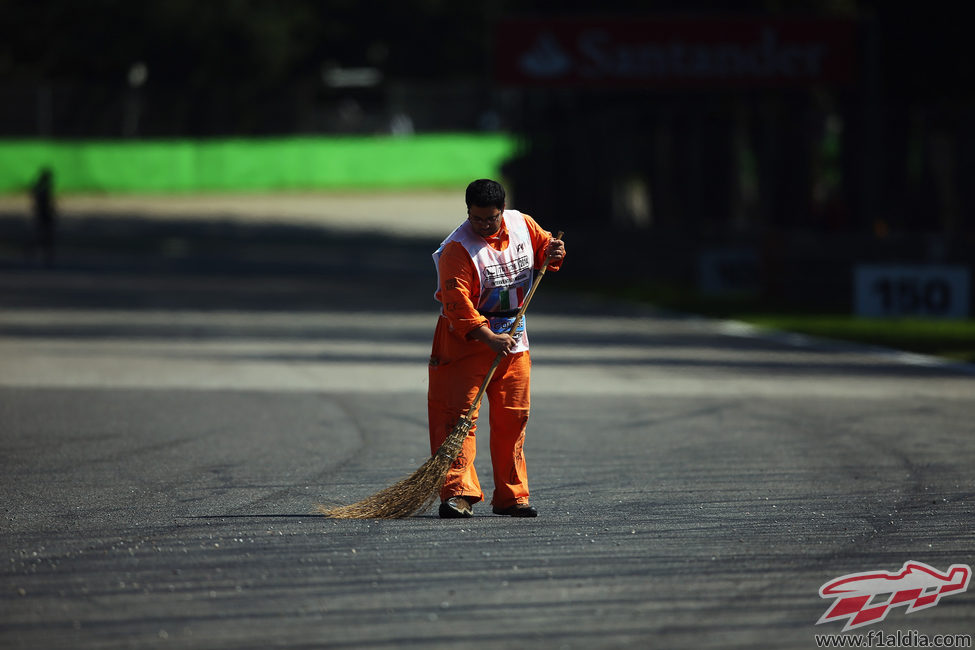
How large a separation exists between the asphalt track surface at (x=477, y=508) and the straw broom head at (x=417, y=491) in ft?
0.37

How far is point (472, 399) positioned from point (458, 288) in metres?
0.62

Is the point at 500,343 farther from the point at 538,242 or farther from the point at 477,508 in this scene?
the point at 477,508

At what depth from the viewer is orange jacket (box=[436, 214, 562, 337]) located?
26.7 feet

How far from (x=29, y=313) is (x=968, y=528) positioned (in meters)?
17.1

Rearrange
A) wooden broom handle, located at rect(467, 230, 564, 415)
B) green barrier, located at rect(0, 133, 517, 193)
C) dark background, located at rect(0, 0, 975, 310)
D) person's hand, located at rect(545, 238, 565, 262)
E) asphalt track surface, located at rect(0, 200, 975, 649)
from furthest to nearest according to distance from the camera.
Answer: green barrier, located at rect(0, 133, 517, 193) → dark background, located at rect(0, 0, 975, 310) → person's hand, located at rect(545, 238, 565, 262) → wooden broom handle, located at rect(467, 230, 564, 415) → asphalt track surface, located at rect(0, 200, 975, 649)

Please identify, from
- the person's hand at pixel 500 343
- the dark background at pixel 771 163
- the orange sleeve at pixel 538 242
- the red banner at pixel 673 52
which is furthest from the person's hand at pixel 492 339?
the red banner at pixel 673 52

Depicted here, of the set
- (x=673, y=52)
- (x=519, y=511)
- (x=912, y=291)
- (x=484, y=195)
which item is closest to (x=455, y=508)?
(x=519, y=511)

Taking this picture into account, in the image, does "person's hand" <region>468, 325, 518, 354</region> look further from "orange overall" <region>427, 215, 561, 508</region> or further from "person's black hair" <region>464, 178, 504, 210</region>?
"person's black hair" <region>464, 178, 504, 210</region>

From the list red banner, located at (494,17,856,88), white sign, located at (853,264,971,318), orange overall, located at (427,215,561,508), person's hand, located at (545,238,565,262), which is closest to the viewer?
orange overall, located at (427,215,561,508)

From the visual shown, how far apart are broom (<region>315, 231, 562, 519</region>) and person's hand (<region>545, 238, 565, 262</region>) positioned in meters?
0.07

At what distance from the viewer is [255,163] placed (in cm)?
6006

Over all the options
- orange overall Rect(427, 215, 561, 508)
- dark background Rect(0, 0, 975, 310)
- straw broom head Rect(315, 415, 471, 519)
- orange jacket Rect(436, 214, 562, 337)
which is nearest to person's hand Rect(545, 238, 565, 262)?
orange overall Rect(427, 215, 561, 508)

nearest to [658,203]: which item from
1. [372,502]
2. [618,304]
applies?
[618,304]

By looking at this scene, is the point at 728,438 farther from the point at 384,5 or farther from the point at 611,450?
the point at 384,5
